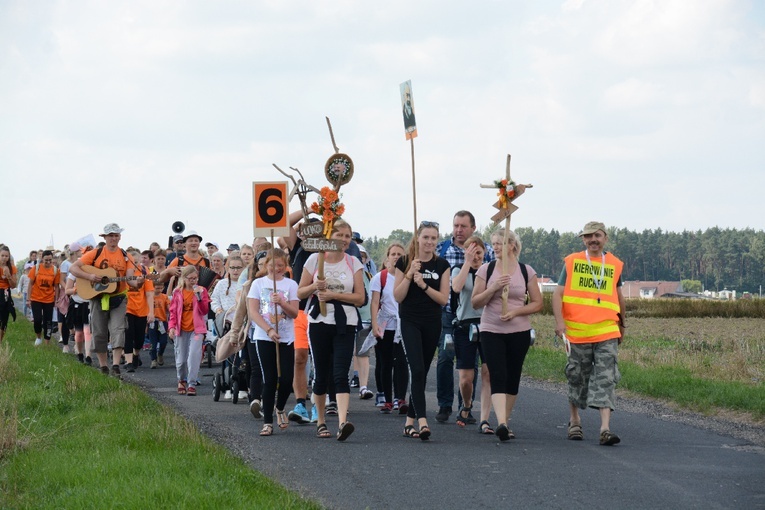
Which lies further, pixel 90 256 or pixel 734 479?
pixel 90 256

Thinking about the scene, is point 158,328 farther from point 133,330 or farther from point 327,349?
point 327,349

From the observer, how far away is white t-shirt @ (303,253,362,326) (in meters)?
10.7

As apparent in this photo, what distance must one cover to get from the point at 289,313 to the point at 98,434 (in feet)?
7.16

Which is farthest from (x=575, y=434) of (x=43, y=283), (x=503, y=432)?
(x=43, y=283)

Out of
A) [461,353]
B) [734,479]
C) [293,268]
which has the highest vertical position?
[293,268]

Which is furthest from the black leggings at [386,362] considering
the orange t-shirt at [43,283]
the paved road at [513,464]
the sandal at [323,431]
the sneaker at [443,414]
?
the orange t-shirt at [43,283]

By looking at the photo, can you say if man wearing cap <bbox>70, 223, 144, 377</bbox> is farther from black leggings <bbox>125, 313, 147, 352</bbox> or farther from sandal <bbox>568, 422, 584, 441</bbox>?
sandal <bbox>568, 422, 584, 441</bbox>

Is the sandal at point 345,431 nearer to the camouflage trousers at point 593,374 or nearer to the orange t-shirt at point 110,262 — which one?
the camouflage trousers at point 593,374

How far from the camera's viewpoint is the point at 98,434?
1004 cm

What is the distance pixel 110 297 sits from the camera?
17094 mm

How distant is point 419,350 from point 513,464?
1836 mm

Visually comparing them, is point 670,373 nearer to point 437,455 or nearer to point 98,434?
point 437,455

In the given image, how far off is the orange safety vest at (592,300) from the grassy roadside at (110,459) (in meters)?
3.63

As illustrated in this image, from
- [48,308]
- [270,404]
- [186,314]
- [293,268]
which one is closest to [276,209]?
[293,268]
